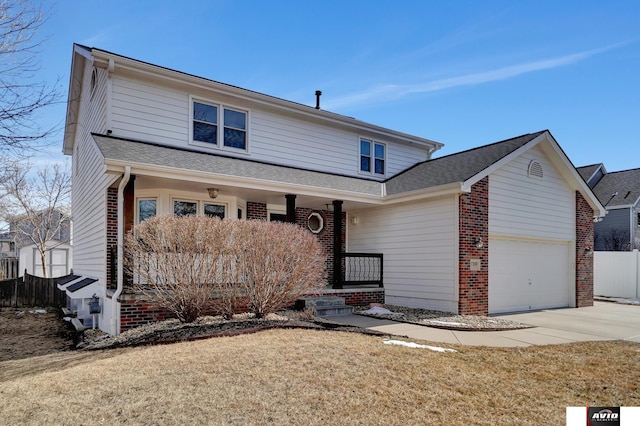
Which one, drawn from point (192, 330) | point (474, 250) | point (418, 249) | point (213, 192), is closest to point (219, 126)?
point (213, 192)

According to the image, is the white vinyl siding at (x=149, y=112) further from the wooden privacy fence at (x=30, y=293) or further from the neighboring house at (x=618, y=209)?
the neighboring house at (x=618, y=209)

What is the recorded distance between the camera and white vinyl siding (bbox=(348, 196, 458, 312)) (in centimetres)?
1044

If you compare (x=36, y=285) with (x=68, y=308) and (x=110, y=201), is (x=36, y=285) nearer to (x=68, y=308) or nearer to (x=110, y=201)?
(x=68, y=308)

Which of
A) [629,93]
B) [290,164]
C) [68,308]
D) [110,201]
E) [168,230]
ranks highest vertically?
[629,93]

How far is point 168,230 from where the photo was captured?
24.5ft

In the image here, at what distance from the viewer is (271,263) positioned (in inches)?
321

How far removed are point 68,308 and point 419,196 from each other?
39.3 feet

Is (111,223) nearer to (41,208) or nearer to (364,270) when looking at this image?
(364,270)

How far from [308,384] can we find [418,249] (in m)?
7.54

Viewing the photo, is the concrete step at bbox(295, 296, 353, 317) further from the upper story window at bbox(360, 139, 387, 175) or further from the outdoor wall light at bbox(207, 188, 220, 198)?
the upper story window at bbox(360, 139, 387, 175)

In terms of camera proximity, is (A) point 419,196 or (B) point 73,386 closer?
(B) point 73,386

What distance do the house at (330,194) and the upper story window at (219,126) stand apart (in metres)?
0.03

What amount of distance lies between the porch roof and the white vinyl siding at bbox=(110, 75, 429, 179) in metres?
0.41

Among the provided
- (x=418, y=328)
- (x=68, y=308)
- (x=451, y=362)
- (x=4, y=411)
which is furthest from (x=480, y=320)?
(x=68, y=308)
